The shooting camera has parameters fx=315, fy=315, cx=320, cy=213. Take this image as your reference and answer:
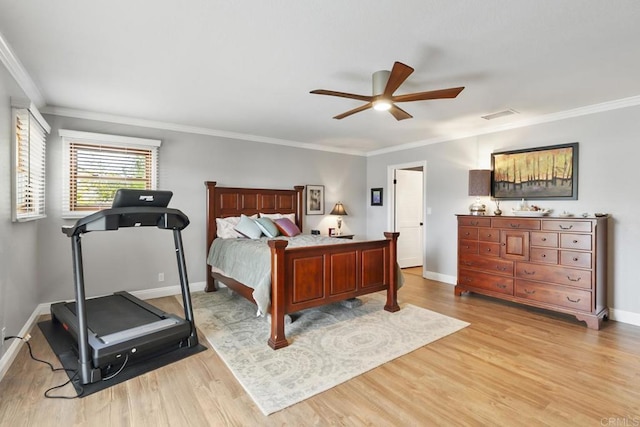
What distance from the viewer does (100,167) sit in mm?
4062

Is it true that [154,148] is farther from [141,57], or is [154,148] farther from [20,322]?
[20,322]

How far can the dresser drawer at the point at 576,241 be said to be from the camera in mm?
3395

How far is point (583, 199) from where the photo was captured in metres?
3.84

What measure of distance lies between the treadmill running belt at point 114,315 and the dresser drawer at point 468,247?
390 centimetres

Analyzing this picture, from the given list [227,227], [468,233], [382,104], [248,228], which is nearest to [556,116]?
[468,233]

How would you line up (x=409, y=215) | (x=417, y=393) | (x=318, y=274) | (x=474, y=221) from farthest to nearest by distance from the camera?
(x=409, y=215)
(x=474, y=221)
(x=318, y=274)
(x=417, y=393)

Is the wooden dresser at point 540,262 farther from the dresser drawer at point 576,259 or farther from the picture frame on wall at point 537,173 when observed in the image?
the picture frame on wall at point 537,173

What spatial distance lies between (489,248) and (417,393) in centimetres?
268

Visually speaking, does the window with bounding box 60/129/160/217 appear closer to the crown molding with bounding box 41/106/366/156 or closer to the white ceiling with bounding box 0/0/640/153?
the crown molding with bounding box 41/106/366/156

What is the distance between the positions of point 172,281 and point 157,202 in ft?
7.41

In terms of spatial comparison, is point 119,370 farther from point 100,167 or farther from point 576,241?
point 576,241

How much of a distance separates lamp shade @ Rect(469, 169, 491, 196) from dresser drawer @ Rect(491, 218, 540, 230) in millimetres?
560

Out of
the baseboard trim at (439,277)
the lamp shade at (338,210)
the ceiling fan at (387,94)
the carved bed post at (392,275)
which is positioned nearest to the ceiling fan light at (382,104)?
the ceiling fan at (387,94)

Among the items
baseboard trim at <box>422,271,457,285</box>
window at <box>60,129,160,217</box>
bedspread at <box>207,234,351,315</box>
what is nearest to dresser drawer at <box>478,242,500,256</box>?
baseboard trim at <box>422,271,457,285</box>
